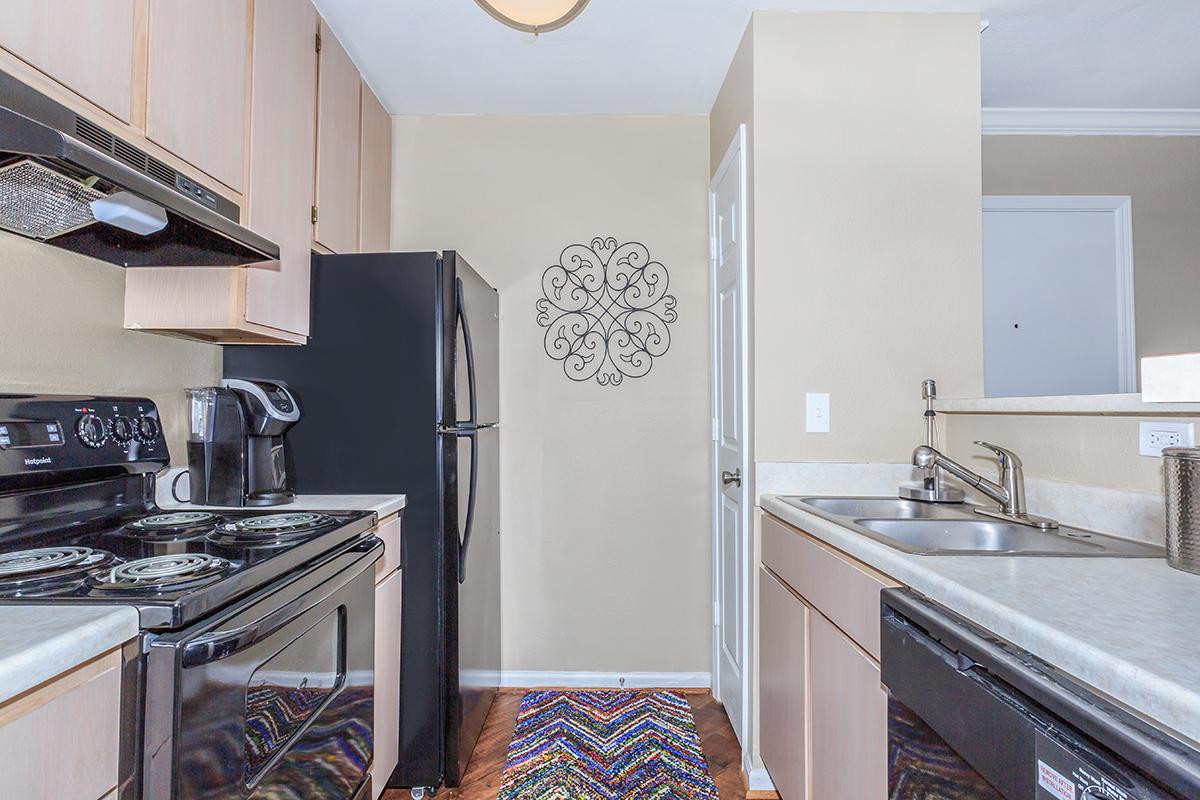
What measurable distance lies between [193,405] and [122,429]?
0.22 m

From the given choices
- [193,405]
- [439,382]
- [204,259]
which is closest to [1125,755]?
[439,382]

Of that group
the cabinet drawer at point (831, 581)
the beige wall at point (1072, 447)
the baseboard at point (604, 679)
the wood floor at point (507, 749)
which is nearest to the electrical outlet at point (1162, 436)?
the beige wall at point (1072, 447)

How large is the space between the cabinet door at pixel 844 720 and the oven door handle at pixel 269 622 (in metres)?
1.12

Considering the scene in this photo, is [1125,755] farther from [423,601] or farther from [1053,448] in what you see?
[423,601]

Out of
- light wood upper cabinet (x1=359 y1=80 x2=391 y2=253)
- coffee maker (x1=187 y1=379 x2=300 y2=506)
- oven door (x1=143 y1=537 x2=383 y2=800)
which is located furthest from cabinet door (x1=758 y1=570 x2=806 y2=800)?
light wood upper cabinet (x1=359 y1=80 x2=391 y2=253)

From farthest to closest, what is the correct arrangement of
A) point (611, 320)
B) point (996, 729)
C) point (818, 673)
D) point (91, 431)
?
point (611, 320)
point (818, 673)
point (91, 431)
point (996, 729)

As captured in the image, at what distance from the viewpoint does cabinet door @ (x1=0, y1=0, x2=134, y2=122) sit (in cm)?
105

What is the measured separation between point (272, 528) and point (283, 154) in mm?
1091

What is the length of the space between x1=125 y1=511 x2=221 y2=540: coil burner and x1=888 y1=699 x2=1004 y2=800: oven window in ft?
4.80

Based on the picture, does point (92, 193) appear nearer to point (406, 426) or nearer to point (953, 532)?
point (406, 426)

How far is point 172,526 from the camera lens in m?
1.44

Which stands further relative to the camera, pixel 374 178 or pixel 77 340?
pixel 374 178

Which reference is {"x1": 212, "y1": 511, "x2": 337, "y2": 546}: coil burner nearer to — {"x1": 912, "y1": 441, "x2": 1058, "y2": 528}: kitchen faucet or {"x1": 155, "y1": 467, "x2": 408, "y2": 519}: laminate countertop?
{"x1": 155, "y1": 467, "x2": 408, "y2": 519}: laminate countertop

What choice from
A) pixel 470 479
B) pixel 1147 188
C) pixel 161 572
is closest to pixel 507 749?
pixel 470 479
